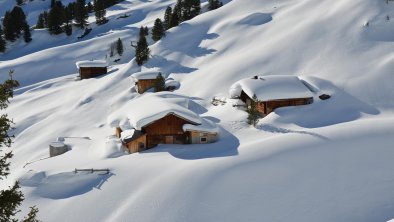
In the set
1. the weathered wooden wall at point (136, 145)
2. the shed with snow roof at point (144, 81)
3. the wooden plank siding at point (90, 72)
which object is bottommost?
the wooden plank siding at point (90, 72)

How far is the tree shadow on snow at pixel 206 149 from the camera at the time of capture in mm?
27453

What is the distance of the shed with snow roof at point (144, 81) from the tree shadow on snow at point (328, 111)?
20.3 metres

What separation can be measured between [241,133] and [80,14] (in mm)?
75293

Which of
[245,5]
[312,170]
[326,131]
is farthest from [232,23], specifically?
[312,170]

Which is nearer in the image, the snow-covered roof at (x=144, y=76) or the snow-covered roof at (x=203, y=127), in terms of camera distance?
the snow-covered roof at (x=203, y=127)

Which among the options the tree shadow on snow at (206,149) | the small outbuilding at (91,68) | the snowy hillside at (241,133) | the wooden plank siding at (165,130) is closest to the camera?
the snowy hillside at (241,133)

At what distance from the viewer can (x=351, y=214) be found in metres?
20.4

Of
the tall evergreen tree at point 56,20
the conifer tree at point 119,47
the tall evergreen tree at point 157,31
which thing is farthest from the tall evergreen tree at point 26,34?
the tall evergreen tree at point 157,31

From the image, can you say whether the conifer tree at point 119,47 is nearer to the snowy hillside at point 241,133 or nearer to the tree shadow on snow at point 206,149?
the snowy hillside at point 241,133

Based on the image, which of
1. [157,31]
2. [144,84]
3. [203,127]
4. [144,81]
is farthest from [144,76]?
[203,127]

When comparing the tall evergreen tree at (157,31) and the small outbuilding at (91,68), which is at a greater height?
the tall evergreen tree at (157,31)

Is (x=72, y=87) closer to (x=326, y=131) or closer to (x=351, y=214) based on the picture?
(x=326, y=131)

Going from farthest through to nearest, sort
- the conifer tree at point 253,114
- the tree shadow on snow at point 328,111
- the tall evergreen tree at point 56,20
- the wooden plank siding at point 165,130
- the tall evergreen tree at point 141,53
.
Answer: the tall evergreen tree at point 56,20
the tall evergreen tree at point 141,53
the wooden plank siding at point 165,130
the conifer tree at point 253,114
the tree shadow on snow at point 328,111

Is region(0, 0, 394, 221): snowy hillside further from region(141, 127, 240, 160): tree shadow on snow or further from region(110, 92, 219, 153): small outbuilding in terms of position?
region(110, 92, 219, 153): small outbuilding
